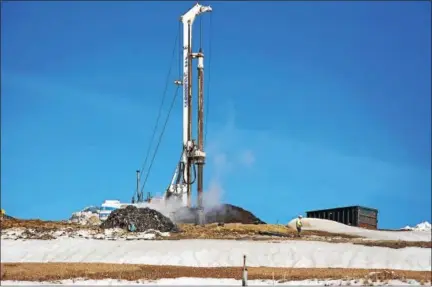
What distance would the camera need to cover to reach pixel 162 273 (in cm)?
2744

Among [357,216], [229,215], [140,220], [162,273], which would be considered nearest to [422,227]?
[357,216]

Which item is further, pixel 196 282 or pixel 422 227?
pixel 422 227

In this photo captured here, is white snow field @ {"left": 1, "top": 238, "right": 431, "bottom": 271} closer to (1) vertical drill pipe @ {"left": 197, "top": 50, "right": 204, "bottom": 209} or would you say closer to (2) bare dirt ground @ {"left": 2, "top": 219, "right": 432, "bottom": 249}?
(2) bare dirt ground @ {"left": 2, "top": 219, "right": 432, "bottom": 249}

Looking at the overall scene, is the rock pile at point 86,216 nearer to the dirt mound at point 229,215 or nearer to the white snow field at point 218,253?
the dirt mound at point 229,215

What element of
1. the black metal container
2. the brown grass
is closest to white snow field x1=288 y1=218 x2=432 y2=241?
the brown grass

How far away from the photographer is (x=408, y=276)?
26594mm

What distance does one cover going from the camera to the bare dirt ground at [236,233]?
39969 millimetres

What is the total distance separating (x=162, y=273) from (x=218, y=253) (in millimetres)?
6947

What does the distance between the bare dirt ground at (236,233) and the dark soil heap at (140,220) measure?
910mm

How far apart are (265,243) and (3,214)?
20.7 metres

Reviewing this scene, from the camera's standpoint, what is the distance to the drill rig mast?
53.3m

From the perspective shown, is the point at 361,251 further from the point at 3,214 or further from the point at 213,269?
the point at 3,214

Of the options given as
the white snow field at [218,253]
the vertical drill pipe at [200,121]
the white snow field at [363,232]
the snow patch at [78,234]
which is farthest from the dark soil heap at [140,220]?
the white snow field at [363,232]

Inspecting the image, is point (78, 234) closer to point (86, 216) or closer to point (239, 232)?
point (239, 232)
